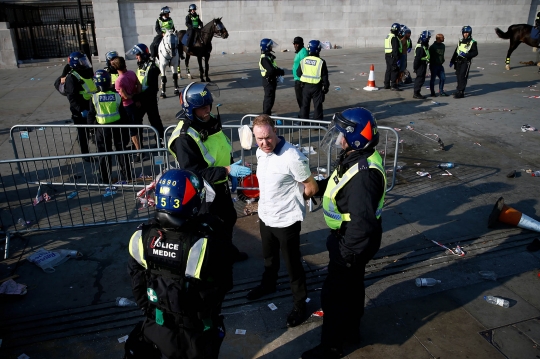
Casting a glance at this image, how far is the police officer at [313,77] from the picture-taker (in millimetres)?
10133

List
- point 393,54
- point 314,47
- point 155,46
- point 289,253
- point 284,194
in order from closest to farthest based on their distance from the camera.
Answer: point 284,194 < point 289,253 < point 314,47 < point 393,54 < point 155,46

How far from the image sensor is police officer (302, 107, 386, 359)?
344cm

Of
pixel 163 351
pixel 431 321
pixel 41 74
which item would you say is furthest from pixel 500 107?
pixel 41 74

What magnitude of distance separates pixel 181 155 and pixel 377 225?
204 centimetres

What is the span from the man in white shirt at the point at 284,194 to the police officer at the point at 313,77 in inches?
251

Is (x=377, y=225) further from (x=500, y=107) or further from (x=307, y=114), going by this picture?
(x=500, y=107)

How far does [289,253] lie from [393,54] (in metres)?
11.5

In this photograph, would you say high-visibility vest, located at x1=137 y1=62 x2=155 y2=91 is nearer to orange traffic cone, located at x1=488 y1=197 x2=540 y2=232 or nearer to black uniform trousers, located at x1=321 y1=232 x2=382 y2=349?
black uniform trousers, located at x1=321 y1=232 x2=382 y2=349

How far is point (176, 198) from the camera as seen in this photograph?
274 centimetres

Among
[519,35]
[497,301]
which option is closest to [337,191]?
[497,301]

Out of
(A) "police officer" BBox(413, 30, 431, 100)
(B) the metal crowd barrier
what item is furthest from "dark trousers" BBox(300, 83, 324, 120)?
(A) "police officer" BBox(413, 30, 431, 100)

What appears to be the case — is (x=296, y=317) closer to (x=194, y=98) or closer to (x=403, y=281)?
(x=403, y=281)

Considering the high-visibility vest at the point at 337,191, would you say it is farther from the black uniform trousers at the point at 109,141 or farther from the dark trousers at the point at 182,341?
the black uniform trousers at the point at 109,141

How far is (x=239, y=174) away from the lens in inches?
175
